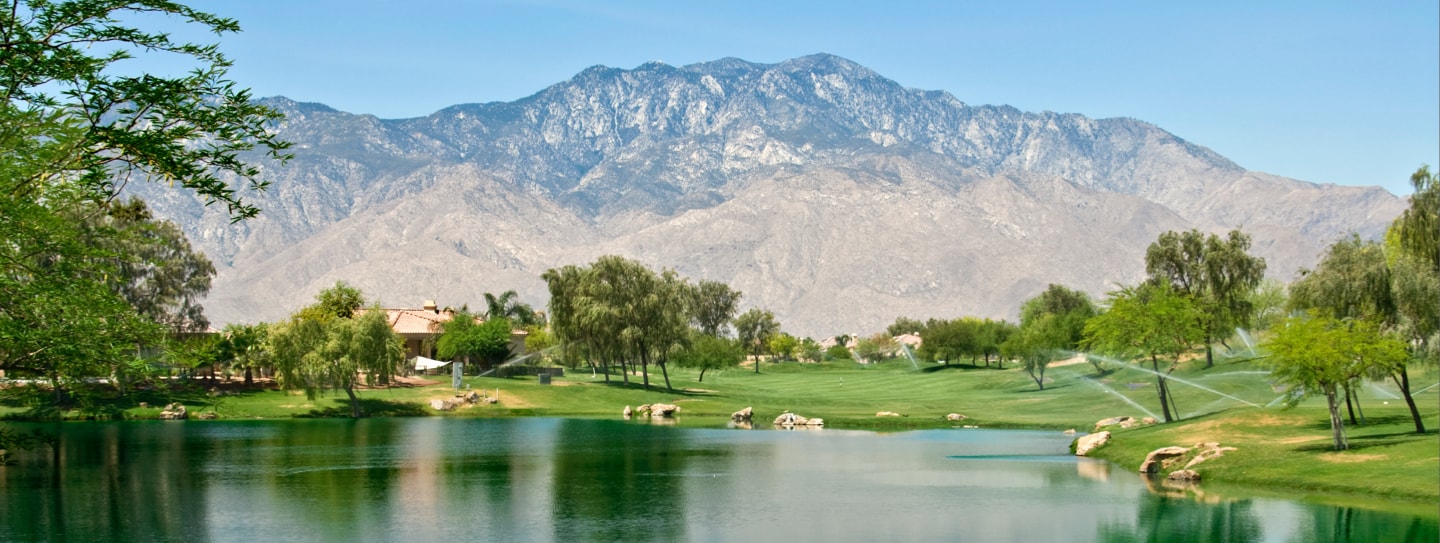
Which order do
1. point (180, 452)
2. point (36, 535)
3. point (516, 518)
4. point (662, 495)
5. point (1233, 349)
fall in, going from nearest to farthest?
point (36, 535)
point (516, 518)
point (662, 495)
point (180, 452)
point (1233, 349)

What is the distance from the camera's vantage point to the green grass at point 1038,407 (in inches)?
1711

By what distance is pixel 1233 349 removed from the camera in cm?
10594

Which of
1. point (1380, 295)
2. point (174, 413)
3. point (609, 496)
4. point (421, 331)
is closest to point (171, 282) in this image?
point (421, 331)

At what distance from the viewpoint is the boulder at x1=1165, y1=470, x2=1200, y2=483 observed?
4666cm

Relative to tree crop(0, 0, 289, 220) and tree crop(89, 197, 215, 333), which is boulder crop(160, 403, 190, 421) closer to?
tree crop(89, 197, 215, 333)

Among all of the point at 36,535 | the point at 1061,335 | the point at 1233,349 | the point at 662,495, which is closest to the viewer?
the point at 36,535

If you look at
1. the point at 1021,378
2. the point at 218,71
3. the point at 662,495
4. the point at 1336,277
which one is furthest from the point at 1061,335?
the point at 218,71

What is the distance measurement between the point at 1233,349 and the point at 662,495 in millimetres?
79179

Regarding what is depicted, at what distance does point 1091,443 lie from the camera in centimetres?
5856

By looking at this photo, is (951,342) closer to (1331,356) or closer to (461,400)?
(461,400)

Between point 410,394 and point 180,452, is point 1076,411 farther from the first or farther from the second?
point 180,452

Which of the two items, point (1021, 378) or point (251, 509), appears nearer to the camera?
point (251, 509)

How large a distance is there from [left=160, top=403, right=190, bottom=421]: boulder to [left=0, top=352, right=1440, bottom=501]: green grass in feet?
2.42

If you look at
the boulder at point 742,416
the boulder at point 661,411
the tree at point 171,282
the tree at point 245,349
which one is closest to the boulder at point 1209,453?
the boulder at point 742,416
